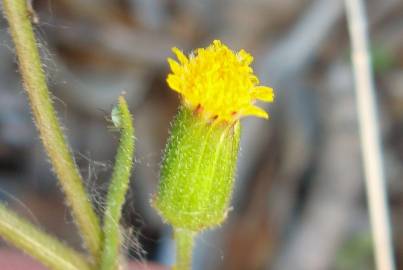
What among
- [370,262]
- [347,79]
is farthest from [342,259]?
[347,79]

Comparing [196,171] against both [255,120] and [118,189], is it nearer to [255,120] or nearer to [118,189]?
[118,189]

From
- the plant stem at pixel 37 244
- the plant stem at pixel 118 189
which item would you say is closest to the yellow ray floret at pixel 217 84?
the plant stem at pixel 118 189

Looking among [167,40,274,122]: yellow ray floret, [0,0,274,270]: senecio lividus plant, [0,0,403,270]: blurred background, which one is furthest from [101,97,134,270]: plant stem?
[0,0,403,270]: blurred background

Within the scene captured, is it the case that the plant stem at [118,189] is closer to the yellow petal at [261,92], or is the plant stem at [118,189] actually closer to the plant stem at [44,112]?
the plant stem at [44,112]

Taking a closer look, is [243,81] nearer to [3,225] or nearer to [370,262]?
[3,225]

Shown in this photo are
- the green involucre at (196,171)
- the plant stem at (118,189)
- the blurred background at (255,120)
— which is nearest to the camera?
the plant stem at (118,189)

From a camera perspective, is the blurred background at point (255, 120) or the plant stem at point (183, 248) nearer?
the plant stem at point (183, 248)
